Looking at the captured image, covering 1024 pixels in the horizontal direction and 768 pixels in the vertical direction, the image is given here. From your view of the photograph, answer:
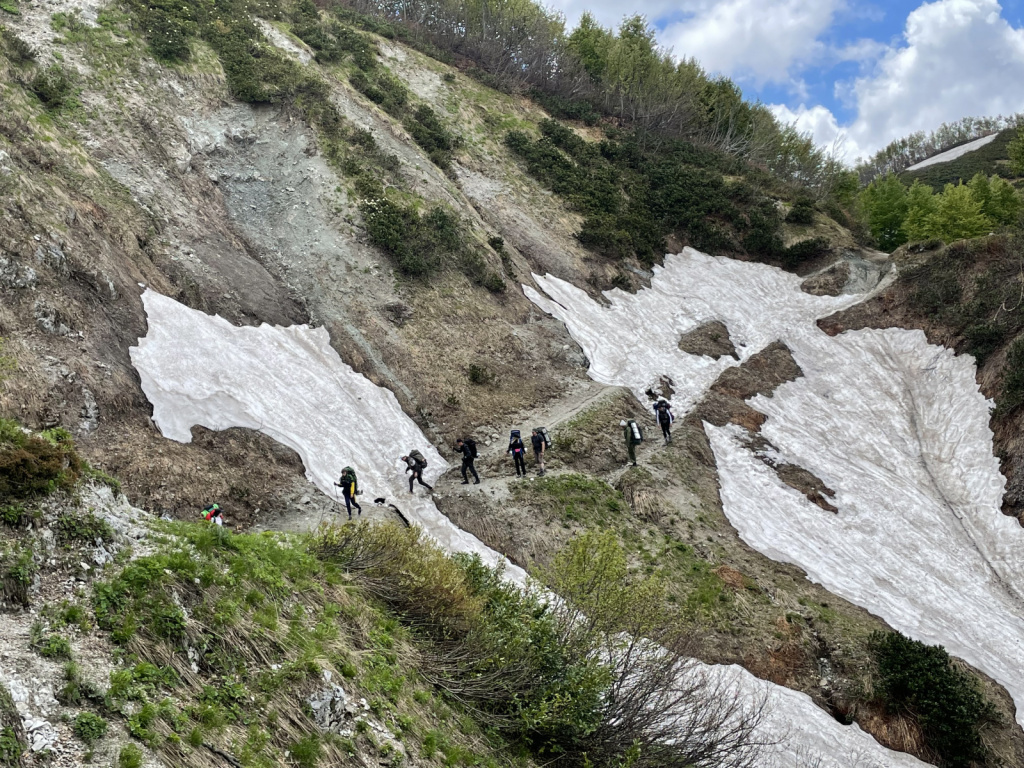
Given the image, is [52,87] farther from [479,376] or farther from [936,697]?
[936,697]

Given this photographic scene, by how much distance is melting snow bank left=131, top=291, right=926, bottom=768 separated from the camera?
19.1 meters

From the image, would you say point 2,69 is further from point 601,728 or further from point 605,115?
point 605,115

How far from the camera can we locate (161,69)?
32875mm

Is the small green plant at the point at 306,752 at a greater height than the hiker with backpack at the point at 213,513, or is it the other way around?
the small green plant at the point at 306,752

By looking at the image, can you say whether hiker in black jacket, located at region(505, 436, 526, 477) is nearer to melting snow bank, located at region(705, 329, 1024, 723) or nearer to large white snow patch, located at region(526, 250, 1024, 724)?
large white snow patch, located at region(526, 250, 1024, 724)

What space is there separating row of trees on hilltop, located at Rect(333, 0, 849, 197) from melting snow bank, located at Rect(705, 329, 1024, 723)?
26067 millimetres

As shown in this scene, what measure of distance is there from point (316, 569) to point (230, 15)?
1553 inches

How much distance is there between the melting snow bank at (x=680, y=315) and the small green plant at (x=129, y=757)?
25.4m

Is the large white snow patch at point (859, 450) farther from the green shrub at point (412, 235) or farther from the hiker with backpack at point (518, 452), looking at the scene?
the hiker with backpack at point (518, 452)

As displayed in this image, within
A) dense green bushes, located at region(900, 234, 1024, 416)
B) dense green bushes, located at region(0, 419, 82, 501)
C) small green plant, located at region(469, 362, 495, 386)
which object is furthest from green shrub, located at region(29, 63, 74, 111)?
dense green bushes, located at region(900, 234, 1024, 416)

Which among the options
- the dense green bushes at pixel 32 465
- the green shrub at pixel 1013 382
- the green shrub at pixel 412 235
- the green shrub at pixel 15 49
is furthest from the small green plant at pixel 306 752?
the green shrub at pixel 1013 382

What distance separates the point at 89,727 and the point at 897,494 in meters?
28.2

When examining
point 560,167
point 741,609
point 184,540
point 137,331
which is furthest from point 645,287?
point 184,540

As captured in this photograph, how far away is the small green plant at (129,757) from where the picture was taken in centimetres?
598
